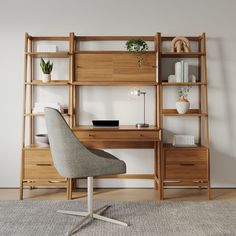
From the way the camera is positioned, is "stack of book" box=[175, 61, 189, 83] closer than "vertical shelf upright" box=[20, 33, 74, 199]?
No

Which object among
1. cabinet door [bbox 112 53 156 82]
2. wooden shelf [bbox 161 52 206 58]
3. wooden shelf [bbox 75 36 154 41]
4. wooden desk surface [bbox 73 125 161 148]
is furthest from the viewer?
wooden shelf [bbox 75 36 154 41]

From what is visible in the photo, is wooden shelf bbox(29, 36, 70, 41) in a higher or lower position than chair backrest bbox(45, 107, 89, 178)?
higher

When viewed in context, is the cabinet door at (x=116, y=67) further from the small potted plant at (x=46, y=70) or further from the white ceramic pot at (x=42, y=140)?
the white ceramic pot at (x=42, y=140)

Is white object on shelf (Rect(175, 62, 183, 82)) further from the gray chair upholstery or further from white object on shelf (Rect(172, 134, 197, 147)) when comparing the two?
the gray chair upholstery

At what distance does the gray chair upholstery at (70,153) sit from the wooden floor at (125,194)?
996 millimetres

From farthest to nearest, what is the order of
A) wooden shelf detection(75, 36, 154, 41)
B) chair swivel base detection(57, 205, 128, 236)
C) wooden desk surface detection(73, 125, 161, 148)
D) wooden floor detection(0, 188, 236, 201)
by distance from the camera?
wooden shelf detection(75, 36, 154, 41), wooden floor detection(0, 188, 236, 201), wooden desk surface detection(73, 125, 161, 148), chair swivel base detection(57, 205, 128, 236)

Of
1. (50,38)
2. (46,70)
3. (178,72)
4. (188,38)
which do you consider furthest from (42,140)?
(188,38)

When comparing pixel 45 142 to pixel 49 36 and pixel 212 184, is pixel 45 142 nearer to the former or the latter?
pixel 49 36

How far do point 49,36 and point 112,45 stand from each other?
73 cm

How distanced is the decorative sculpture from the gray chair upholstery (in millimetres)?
1736

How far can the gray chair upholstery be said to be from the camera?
102 inches

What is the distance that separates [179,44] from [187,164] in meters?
1.33

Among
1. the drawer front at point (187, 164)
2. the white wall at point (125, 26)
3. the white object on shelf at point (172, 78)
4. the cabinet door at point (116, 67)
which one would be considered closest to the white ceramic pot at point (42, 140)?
the white wall at point (125, 26)

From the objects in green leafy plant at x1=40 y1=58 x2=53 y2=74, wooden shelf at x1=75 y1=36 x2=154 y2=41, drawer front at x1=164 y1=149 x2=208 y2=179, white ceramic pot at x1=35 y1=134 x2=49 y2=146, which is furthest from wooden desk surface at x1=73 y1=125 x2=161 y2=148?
wooden shelf at x1=75 y1=36 x2=154 y2=41
